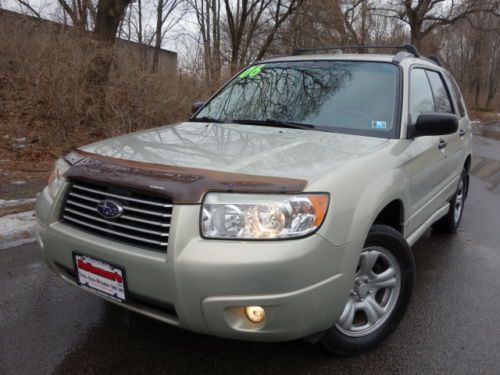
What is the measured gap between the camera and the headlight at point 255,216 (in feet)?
6.53

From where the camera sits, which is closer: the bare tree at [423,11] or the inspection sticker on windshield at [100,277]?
the inspection sticker on windshield at [100,277]

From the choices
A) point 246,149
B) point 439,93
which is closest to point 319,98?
point 246,149

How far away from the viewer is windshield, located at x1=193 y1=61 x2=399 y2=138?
3.10m

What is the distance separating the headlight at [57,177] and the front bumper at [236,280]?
0.59 meters

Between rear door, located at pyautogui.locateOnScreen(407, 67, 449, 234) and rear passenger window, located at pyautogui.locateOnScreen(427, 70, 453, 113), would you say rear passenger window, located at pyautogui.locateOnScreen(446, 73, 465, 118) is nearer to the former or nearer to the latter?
rear passenger window, located at pyautogui.locateOnScreen(427, 70, 453, 113)

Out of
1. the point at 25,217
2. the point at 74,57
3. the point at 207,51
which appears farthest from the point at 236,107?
the point at 207,51

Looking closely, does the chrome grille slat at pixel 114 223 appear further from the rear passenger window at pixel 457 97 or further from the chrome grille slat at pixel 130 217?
the rear passenger window at pixel 457 97

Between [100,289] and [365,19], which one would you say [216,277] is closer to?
[100,289]

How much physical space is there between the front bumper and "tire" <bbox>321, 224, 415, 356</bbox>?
339 millimetres

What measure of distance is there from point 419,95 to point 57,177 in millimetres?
2724

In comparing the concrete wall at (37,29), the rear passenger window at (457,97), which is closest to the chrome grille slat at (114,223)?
the rear passenger window at (457,97)

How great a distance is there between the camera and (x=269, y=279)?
6.29 feet

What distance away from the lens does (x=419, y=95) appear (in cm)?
357

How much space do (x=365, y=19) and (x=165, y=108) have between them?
16.7m
